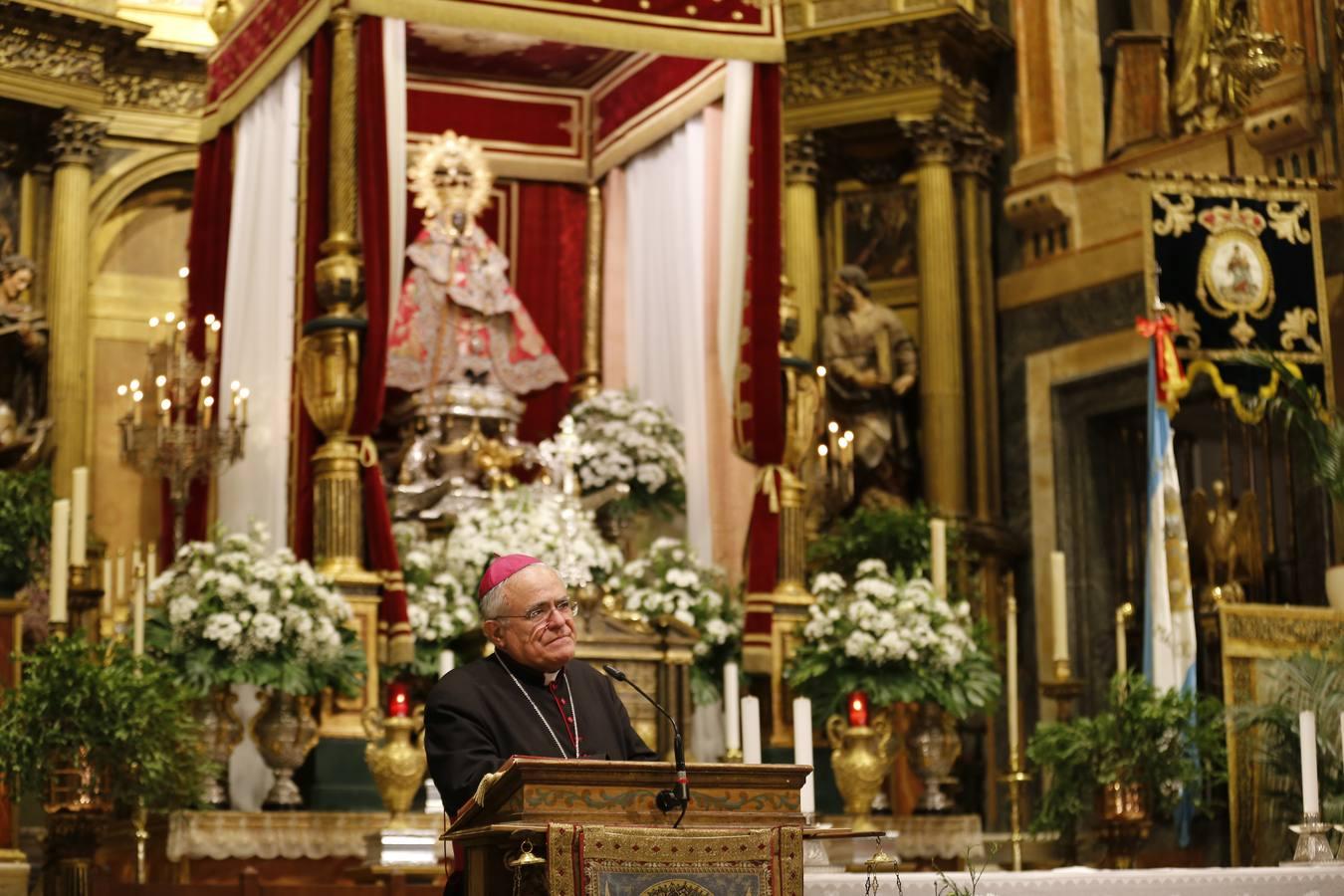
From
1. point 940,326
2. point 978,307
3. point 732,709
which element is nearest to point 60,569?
point 732,709

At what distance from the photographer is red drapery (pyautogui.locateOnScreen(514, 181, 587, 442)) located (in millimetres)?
13031

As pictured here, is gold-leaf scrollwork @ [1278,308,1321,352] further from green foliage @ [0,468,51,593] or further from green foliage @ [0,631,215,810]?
green foliage @ [0,468,51,593]

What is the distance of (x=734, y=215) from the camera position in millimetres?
11227

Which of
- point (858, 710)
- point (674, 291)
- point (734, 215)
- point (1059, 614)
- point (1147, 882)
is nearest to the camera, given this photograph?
point (1147, 882)

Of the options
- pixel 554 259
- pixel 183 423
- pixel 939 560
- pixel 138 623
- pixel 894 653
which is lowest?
pixel 894 653

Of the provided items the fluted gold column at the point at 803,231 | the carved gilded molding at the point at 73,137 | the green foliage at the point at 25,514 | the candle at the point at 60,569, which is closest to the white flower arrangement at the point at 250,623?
the candle at the point at 60,569

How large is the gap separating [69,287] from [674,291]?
4.57 m

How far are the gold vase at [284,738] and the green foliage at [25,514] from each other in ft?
6.42

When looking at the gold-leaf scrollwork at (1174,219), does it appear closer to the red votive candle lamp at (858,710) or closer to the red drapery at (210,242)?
the red votive candle lamp at (858,710)

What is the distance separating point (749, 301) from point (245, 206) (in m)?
2.76

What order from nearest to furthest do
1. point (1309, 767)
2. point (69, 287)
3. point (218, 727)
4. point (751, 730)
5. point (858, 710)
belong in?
point (1309, 767), point (751, 730), point (858, 710), point (218, 727), point (69, 287)

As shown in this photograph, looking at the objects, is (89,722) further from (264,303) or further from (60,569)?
(264,303)

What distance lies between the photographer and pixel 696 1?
11.1m

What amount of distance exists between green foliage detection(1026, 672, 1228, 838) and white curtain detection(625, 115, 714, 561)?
2569 millimetres
